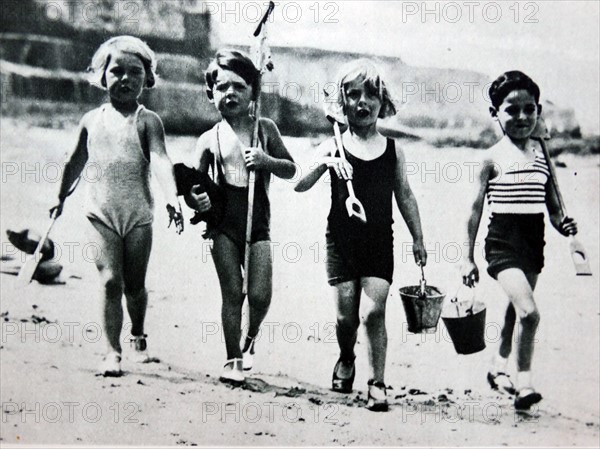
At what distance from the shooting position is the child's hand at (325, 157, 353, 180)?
3131 mm

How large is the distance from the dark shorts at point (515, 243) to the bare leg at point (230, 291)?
1158 millimetres

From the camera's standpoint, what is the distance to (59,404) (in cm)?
317

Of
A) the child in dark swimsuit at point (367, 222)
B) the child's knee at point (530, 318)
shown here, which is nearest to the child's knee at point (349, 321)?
the child in dark swimsuit at point (367, 222)

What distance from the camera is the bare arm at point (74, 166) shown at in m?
3.19

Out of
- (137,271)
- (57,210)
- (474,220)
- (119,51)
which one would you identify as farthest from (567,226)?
(57,210)

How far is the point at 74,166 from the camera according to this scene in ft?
10.5

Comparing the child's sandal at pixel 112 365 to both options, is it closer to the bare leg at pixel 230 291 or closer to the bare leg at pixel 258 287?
the bare leg at pixel 230 291

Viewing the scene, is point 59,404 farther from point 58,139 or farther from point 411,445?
point 411,445

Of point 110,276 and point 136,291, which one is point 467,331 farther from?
point 110,276

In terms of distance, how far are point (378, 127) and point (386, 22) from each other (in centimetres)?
49

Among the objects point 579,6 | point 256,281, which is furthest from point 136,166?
point 579,6

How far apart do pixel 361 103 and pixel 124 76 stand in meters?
1.09

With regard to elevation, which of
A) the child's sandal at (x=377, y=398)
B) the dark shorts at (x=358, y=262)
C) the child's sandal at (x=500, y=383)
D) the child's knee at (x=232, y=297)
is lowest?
the child's sandal at (x=377, y=398)

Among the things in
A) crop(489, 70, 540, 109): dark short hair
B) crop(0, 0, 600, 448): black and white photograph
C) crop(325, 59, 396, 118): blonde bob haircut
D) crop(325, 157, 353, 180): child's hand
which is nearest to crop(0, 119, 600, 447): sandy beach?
crop(0, 0, 600, 448): black and white photograph
